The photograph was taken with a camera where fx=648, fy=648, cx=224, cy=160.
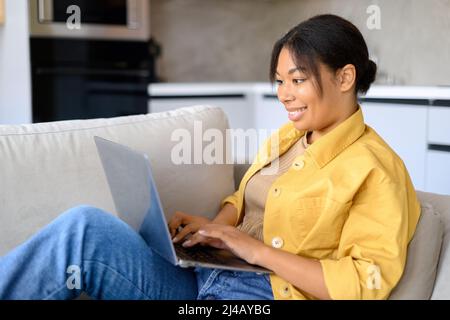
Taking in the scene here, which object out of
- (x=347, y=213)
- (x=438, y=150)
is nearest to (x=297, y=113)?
(x=347, y=213)

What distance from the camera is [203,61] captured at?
4.50 metres

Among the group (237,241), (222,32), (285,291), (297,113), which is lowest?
(285,291)

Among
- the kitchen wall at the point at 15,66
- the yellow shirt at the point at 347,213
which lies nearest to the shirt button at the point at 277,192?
the yellow shirt at the point at 347,213

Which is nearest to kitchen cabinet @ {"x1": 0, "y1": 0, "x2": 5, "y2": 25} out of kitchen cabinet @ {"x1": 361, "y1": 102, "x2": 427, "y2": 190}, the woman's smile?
kitchen cabinet @ {"x1": 361, "y1": 102, "x2": 427, "y2": 190}

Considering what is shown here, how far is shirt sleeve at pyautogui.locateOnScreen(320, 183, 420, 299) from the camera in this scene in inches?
48.0

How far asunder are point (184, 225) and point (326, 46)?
0.58 m

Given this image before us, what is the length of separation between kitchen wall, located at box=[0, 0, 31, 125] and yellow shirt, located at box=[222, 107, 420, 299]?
7.57 ft

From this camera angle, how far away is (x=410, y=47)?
3.29m

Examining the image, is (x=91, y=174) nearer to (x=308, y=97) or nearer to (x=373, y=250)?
(x=308, y=97)

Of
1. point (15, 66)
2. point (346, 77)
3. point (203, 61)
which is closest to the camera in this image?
point (346, 77)

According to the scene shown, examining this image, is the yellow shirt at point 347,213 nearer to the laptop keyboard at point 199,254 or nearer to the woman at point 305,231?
the woman at point 305,231

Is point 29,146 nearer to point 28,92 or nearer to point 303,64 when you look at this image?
point 303,64

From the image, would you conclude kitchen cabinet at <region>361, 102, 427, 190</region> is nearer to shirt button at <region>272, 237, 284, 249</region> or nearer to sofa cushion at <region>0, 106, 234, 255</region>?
sofa cushion at <region>0, 106, 234, 255</region>
